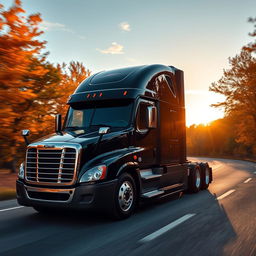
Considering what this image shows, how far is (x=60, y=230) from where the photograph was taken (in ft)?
20.3

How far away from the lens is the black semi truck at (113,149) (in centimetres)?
657

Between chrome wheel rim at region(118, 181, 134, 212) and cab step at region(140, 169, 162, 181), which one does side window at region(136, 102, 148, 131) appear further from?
chrome wheel rim at region(118, 181, 134, 212)

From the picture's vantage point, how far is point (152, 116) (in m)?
8.00

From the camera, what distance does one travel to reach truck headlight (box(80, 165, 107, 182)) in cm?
651

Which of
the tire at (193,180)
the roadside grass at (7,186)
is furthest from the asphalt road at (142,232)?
the roadside grass at (7,186)

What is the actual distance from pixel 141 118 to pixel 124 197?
6.15 ft

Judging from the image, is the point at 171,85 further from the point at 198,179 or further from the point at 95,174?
the point at 95,174

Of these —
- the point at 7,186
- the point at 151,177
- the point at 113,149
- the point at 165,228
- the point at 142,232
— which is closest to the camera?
the point at 142,232

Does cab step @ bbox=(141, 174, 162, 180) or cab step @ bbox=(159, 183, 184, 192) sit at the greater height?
cab step @ bbox=(141, 174, 162, 180)

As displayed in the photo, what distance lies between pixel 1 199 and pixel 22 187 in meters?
3.83

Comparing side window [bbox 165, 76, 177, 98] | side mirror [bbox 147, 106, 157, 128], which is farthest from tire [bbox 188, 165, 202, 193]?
side mirror [bbox 147, 106, 157, 128]

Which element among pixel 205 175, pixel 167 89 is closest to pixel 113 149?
pixel 167 89

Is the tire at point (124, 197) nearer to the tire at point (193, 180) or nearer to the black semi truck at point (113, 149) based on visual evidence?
the black semi truck at point (113, 149)

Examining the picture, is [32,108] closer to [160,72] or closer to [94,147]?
[160,72]
